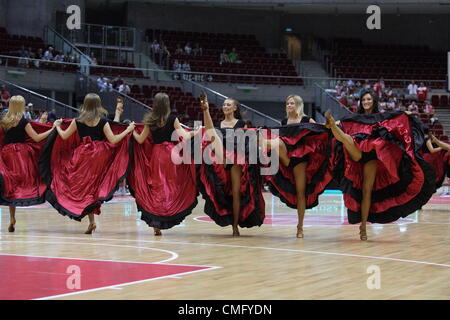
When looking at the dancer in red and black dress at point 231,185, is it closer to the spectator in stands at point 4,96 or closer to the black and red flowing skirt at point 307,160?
the black and red flowing skirt at point 307,160

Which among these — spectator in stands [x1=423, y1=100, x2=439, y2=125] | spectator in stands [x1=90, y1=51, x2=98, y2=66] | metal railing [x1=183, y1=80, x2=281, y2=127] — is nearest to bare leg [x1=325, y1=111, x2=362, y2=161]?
metal railing [x1=183, y1=80, x2=281, y2=127]

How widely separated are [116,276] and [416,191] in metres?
4.60

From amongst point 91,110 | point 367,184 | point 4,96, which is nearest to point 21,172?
point 91,110

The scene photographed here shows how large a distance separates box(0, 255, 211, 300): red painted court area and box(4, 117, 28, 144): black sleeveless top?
3462mm

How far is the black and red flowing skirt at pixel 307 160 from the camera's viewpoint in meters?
9.57

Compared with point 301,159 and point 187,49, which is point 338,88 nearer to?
point 187,49

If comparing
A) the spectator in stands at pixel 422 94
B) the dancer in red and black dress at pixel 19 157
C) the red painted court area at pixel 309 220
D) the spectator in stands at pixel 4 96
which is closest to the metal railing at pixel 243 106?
the spectator in stands at pixel 422 94

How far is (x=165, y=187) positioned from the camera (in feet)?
32.1

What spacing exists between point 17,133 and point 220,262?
4546 millimetres

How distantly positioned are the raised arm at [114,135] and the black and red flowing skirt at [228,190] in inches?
40.3

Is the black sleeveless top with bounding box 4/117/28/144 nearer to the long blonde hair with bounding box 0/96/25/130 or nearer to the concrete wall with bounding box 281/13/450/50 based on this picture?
the long blonde hair with bounding box 0/96/25/130

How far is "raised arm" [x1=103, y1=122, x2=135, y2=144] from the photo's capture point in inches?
394

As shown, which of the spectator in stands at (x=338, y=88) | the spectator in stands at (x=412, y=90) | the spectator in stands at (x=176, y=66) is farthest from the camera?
the spectator in stands at (x=176, y=66)
